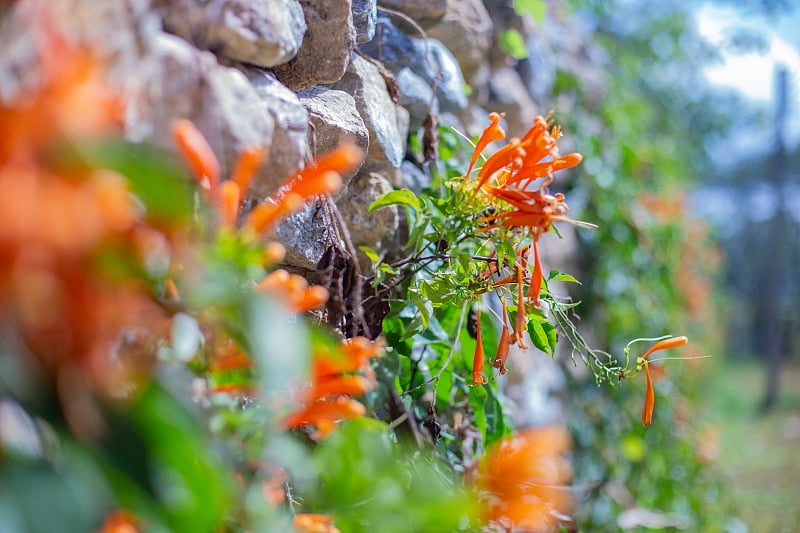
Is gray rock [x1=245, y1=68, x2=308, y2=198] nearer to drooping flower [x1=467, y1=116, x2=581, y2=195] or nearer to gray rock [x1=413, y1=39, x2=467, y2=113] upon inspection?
drooping flower [x1=467, y1=116, x2=581, y2=195]

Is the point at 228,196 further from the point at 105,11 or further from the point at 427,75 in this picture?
the point at 427,75

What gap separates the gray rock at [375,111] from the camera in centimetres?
96

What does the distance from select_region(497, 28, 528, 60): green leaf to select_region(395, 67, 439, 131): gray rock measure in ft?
2.44

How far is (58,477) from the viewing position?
13.2 inches

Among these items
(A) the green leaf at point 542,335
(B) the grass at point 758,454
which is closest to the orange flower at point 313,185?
(A) the green leaf at point 542,335

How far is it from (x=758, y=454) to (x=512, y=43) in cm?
391

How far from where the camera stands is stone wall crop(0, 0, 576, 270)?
0.48m

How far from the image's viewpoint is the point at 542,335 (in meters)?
0.81

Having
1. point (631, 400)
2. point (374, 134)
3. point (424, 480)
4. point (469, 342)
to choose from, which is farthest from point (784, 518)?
point (424, 480)

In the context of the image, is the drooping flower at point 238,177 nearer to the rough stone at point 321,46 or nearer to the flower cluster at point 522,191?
the flower cluster at point 522,191

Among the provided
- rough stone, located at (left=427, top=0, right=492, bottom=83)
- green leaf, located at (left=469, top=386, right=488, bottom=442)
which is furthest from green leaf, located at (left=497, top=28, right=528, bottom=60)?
green leaf, located at (left=469, top=386, right=488, bottom=442)

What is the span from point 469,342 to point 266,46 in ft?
1.77

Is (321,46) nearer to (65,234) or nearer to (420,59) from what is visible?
(420,59)

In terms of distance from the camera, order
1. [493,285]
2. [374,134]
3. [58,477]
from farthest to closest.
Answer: [374,134] < [493,285] < [58,477]
